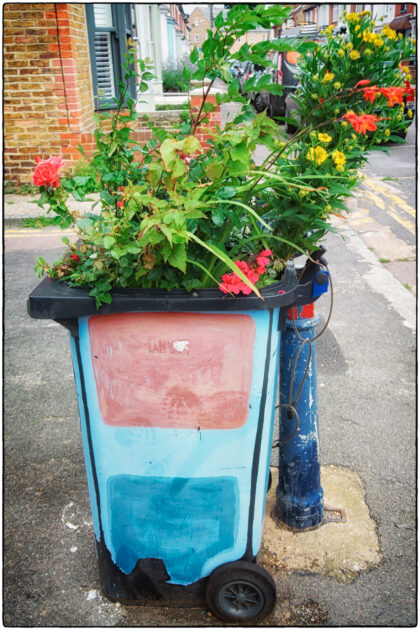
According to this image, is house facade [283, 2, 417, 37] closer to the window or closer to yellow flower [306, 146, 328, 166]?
the window

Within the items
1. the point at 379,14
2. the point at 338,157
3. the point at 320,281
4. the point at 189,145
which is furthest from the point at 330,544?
the point at 379,14

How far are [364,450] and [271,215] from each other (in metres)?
1.74

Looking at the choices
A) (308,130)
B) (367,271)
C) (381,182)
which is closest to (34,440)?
(308,130)

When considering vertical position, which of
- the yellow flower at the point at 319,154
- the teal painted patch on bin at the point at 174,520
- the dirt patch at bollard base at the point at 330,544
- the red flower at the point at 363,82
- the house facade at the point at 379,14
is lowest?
the dirt patch at bollard base at the point at 330,544

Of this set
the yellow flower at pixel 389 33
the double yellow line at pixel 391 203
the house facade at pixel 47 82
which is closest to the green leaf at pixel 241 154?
the yellow flower at pixel 389 33

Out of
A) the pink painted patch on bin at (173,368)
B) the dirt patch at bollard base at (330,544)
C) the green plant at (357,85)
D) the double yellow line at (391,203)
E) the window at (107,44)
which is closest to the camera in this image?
the green plant at (357,85)

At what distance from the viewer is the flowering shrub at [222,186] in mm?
1501

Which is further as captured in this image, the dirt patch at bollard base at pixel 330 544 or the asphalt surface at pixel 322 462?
the dirt patch at bollard base at pixel 330 544

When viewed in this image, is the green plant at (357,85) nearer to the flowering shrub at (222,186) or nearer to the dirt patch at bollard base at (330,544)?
the flowering shrub at (222,186)

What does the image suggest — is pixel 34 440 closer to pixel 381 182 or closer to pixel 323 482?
pixel 323 482

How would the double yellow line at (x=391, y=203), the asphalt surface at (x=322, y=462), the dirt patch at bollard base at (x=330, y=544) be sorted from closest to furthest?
the asphalt surface at (x=322, y=462) < the dirt patch at bollard base at (x=330, y=544) < the double yellow line at (x=391, y=203)

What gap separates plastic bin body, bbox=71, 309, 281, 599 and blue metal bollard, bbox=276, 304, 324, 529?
423 millimetres

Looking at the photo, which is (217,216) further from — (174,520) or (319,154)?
(174,520)

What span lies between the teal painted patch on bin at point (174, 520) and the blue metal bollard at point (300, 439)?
53cm
